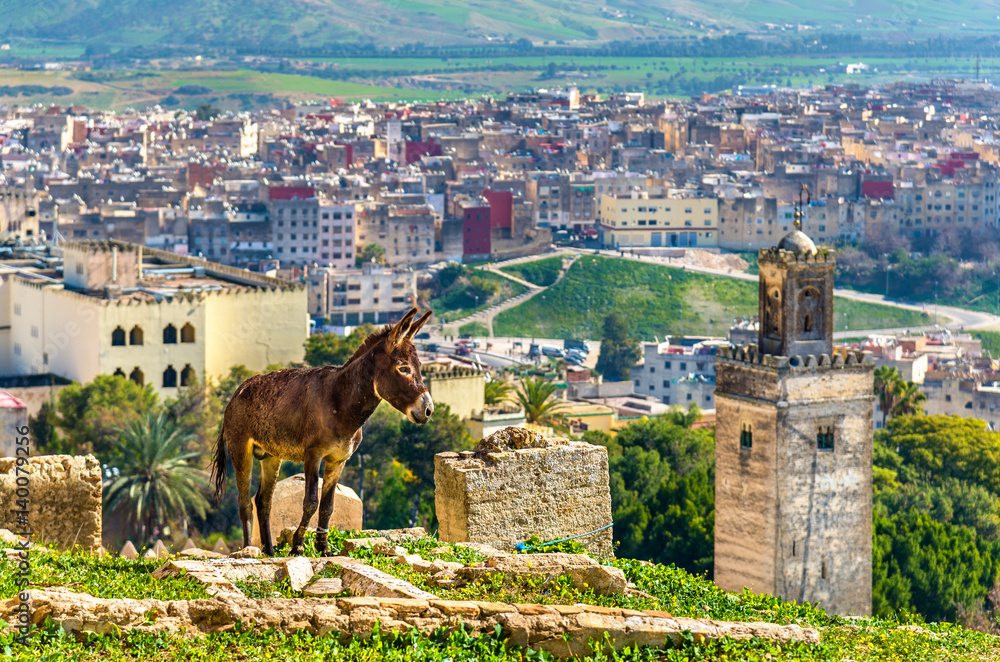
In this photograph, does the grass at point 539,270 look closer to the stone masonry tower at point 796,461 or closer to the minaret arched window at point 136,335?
the minaret arched window at point 136,335

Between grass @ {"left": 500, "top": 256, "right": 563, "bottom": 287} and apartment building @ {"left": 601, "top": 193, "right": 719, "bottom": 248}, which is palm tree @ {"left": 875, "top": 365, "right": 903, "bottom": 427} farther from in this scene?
apartment building @ {"left": 601, "top": 193, "right": 719, "bottom": 248}

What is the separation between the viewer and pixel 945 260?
108125 millimetres

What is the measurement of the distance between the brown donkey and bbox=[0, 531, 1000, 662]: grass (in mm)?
352

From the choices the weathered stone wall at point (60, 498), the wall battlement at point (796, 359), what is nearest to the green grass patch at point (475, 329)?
the wall battlement at point (796, 359)

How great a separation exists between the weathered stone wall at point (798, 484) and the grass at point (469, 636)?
19.3m

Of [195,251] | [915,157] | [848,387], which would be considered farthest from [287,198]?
[848,387]

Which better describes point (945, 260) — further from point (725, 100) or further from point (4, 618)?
point (4, 618)

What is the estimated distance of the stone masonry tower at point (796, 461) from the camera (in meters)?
31.0

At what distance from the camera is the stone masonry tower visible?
3102 centimetres

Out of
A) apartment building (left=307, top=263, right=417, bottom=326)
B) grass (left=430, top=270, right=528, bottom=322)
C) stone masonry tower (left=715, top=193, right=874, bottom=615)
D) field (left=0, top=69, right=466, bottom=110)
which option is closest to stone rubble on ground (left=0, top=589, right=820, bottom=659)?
stone masonry tower (left=715, top=193, right=874, bottom=615)

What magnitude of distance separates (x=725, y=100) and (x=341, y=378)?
582ft

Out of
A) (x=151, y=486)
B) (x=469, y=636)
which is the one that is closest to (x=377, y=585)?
(x=469, y=636)

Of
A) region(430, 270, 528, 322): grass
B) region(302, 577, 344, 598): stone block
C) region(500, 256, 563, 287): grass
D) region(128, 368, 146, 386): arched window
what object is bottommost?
region(430, 270, 528, 322): grass

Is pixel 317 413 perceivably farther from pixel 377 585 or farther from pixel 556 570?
pixel 556 570
